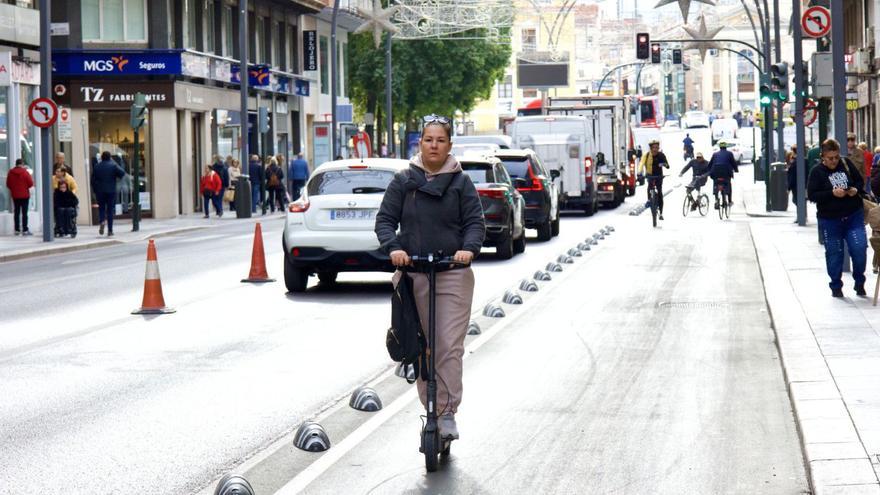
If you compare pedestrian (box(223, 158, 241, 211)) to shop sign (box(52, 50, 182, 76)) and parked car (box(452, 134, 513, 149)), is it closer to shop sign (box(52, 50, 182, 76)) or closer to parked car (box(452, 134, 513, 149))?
shop sign (box(52, 50, 182, 76))

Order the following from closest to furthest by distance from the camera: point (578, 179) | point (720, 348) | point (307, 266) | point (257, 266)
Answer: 1. point (720, 348)
2. point (307, 266)
3. point (257, 266)
4. point (578, 179)

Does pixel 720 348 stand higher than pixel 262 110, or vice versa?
pixel 262 110

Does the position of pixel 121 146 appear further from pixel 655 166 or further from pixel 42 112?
pixel 655 166

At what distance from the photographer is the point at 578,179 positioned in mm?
42281

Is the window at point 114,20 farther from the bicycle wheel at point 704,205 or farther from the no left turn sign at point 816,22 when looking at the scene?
the no left turn sign at point 816,22

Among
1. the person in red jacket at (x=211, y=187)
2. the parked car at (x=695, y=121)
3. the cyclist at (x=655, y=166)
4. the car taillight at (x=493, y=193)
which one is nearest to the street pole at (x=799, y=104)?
the cyclist at (x=655, y=166)

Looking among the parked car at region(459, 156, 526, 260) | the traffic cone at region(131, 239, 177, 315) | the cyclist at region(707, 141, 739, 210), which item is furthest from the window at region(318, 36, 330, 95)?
the traffic cone at region(131, 239, 177, 315)

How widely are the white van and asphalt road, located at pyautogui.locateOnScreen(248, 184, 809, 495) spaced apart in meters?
25.0

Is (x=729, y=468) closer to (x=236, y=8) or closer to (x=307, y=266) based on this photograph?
(x=307, y=266)

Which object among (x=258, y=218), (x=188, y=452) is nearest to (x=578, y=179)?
(x=258, y=218)

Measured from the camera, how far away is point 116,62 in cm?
4491

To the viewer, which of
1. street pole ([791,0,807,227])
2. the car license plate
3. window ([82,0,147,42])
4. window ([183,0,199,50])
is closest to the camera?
the car license plate

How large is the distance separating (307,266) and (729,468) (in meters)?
→ 11.7

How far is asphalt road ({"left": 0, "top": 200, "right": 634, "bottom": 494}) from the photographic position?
8422 mm
